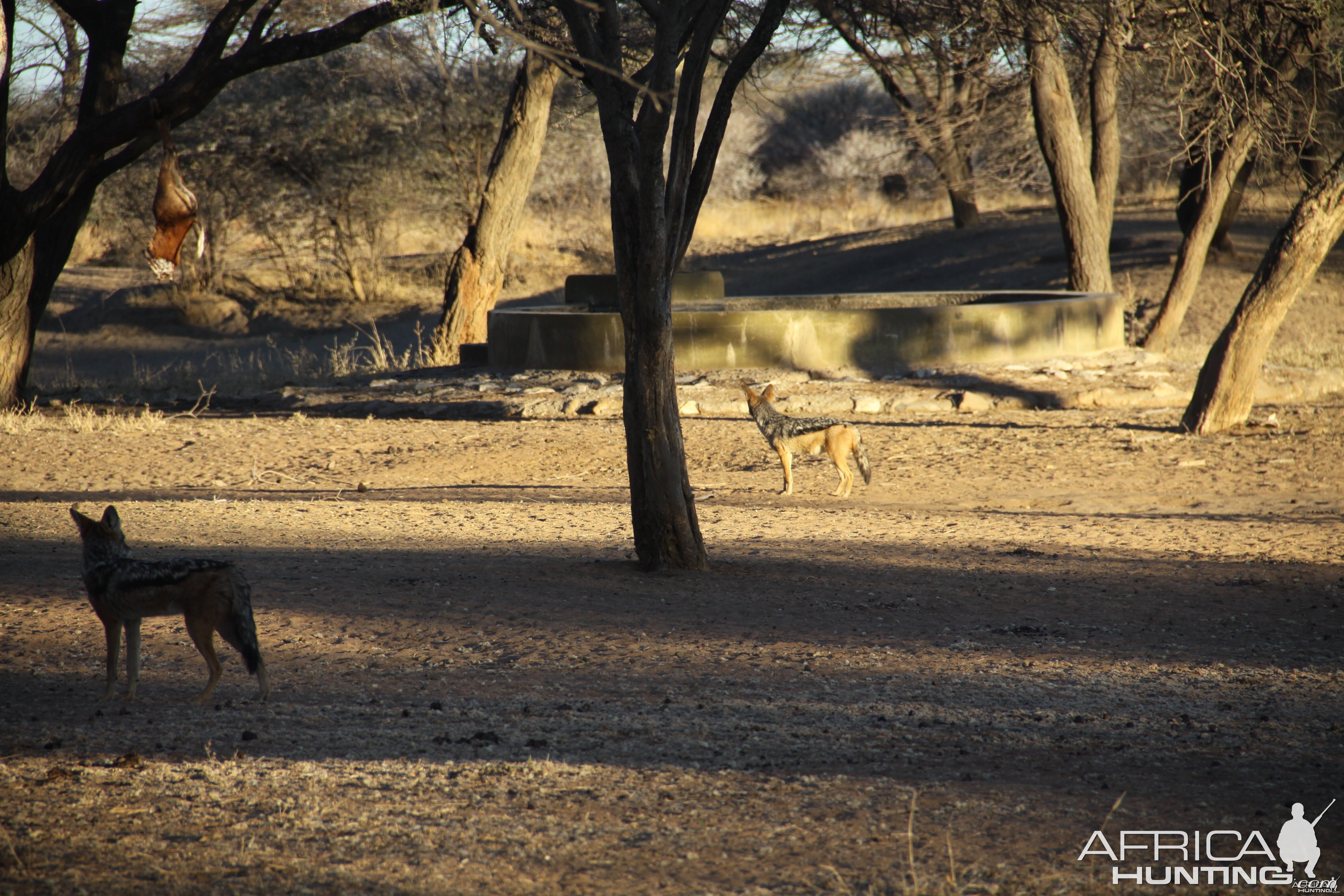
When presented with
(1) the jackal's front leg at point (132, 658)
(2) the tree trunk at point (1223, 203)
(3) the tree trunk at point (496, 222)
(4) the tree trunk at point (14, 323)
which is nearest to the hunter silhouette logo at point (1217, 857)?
(1) the jackal's front leg at point (132, 658)

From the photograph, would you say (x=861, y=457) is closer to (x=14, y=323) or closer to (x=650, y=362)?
(x=650, y=362)

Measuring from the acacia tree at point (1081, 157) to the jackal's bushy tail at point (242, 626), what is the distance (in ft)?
50.2

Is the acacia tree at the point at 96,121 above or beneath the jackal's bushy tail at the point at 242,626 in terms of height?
above

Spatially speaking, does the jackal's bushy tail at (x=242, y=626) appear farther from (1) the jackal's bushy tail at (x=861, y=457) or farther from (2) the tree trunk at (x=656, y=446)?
(1) the jackal's bushy tail at (x=861, y=457)

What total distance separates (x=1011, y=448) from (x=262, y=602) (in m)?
8.33

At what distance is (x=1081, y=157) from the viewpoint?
18812mm

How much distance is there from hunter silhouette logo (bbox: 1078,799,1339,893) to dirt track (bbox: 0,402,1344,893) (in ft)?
0.29

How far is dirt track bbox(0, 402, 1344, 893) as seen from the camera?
3.11 metres

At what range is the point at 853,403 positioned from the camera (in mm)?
13734

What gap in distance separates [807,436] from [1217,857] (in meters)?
6.47

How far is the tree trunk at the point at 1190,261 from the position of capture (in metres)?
17.9

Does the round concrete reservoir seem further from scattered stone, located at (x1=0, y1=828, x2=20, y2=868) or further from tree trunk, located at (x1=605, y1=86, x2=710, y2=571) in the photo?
scattered stone, located at (x1=0, y1=828, x2=20, y2=868)

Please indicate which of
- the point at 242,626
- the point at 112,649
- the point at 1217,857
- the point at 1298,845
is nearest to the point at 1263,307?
the point at 1298,845

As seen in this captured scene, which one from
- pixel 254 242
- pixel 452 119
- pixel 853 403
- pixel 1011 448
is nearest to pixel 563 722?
pixel 1011 448
